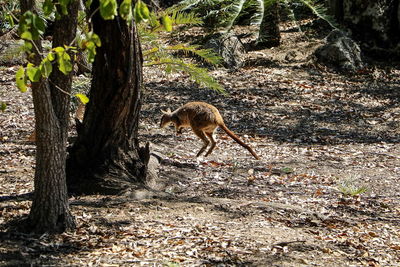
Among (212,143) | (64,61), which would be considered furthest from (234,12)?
(64,61)

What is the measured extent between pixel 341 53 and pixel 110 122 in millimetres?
8582

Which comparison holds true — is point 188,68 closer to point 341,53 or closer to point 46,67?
point 46,67

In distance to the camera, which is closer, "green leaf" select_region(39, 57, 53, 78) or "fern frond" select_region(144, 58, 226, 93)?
"green leaf" select_region(39, 57, 53, 78)

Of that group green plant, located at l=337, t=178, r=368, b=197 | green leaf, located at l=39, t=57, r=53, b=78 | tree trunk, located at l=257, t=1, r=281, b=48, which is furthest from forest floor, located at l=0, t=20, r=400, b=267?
green leaf, located at l=39, t=57, r=53, b=78

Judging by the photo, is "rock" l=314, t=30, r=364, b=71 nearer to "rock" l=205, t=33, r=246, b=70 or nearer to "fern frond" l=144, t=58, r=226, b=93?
"rock" l=205, t=33, r=246, b=70

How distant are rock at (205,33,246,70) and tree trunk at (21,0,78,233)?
27.2 feet

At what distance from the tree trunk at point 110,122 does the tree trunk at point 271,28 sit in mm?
7884

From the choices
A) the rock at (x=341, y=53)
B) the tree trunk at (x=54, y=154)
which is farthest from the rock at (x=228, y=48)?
the tree trunk at (x=54, y=154)

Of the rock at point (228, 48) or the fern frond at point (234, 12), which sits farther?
the rock at point (228, 48)

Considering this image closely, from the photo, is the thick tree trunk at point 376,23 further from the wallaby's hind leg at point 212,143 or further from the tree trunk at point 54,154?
the tree trunk at point 54,154

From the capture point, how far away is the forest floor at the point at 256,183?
406 cm

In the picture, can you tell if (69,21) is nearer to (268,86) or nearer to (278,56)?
(268,86)

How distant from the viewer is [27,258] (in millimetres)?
3646

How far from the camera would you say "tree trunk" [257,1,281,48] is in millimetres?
12750
